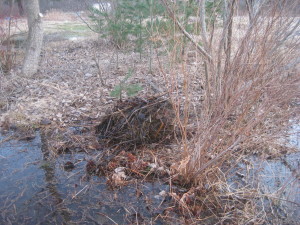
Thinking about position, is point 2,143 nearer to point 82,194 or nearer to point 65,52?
point 82,194

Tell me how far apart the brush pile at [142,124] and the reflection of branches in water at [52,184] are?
2.27ft

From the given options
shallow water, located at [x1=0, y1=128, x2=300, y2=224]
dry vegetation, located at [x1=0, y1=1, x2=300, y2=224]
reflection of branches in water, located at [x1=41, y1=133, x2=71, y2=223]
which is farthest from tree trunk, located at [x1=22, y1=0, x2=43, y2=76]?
shallow water, located at [x1=0, y1=128, x2=300, y2=224]

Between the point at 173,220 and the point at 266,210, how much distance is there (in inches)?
34.8

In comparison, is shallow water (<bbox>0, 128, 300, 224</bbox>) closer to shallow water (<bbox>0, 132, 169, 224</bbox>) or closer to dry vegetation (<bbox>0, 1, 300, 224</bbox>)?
shallow water (<bbox>0, 132, 169, 224</bbox>)

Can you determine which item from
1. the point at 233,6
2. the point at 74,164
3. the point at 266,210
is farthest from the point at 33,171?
the point at 233,6

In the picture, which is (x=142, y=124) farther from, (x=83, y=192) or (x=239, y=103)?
(x=239, y=103)

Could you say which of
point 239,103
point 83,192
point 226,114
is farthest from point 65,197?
point 239,103

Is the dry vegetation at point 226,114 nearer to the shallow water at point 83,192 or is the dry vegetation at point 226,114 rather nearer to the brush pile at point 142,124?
the brush pile at point 142,124

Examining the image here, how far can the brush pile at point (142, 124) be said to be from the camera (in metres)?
3.54

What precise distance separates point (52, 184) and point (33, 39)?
395 cm

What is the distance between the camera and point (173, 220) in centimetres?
254

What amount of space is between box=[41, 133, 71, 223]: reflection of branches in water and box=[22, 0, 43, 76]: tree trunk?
8.94ft

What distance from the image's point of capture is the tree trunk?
579 cm

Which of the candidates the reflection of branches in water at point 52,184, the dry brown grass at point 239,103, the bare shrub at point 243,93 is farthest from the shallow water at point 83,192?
the bare shrub at point 243,93
